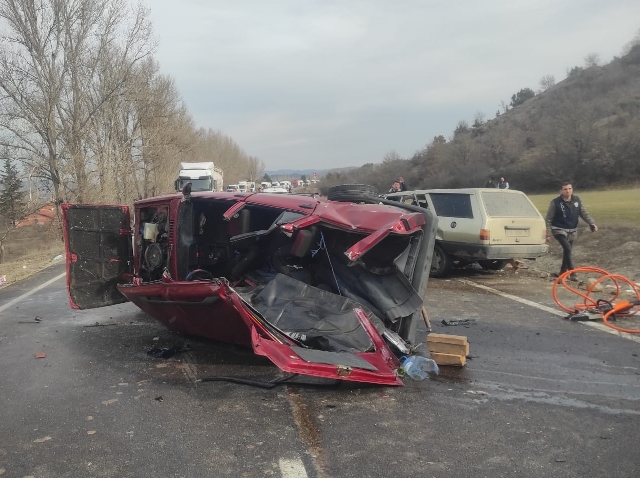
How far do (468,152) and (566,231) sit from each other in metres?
69.5

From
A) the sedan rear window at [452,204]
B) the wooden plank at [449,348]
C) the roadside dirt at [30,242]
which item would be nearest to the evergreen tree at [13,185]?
the roadside dirt at [30,242]

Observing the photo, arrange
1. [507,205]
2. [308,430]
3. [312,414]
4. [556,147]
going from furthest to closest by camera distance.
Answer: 1. [556,147]
2. [507,205]
3. [312,414]
4. [308,430]

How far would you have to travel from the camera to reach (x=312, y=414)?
3949 millimetres

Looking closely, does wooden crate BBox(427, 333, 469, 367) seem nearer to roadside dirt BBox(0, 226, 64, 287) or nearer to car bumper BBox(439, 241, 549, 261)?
car bumper BBox(439, 241, 549, 261)

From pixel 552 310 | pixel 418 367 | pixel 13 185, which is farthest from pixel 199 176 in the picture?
pixel 418 367

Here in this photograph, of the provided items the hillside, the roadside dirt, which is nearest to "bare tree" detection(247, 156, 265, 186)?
the hillside

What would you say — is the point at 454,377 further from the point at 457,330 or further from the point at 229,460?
the point at 229,460

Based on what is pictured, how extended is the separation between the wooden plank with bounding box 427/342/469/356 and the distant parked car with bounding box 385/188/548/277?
5.21 metres

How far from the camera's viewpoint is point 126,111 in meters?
34.9

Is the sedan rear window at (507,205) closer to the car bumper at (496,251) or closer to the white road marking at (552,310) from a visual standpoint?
the car bumper at (496,251)

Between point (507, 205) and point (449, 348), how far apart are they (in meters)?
6.02

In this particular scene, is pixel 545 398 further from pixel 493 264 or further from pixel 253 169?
pixel 253 169

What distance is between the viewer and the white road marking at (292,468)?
3.04m

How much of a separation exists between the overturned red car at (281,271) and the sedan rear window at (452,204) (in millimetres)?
4944
